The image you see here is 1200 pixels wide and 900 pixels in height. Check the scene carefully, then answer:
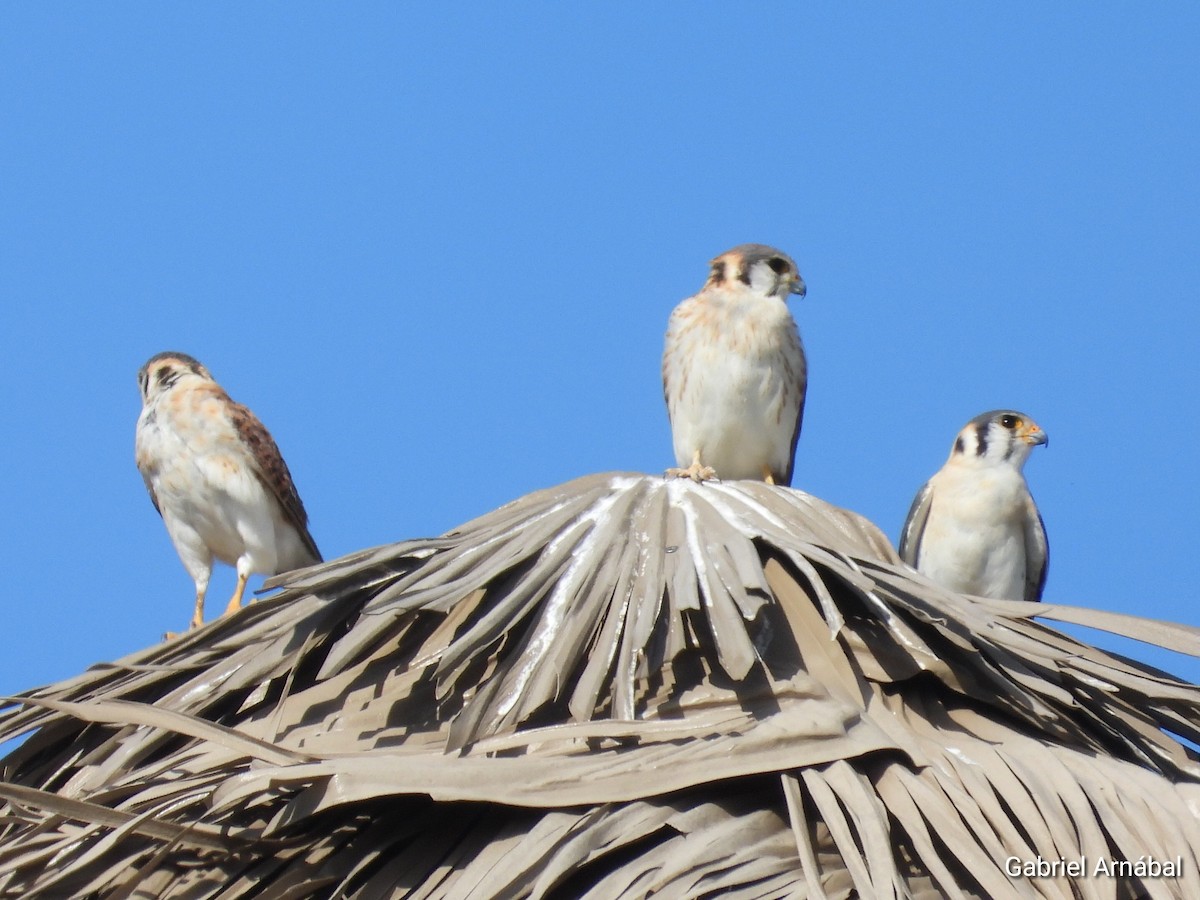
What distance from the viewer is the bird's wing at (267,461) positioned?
8805mm

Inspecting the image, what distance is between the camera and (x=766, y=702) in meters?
4.47

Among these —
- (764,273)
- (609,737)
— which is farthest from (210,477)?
(609,737)

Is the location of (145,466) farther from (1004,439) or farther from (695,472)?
(1004,439)

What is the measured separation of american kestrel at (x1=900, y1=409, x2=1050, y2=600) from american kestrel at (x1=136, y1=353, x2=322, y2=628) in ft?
10.3

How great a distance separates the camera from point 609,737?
4.21m

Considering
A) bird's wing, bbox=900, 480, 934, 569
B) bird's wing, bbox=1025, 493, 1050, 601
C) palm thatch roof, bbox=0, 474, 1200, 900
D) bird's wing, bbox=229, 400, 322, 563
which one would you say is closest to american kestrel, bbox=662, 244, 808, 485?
bird's wing, bbox=900, 480, 934, 569

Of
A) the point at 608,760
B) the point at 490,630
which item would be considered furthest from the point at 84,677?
the point at 608,760

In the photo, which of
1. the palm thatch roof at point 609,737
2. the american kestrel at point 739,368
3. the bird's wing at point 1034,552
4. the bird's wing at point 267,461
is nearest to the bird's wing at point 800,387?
the american kestrel at point 739,368

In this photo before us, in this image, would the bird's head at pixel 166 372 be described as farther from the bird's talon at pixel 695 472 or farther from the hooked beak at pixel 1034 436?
the hooked beak at pixel 1034 436

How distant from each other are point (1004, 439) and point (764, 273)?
145 cm

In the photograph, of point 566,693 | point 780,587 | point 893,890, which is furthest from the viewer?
point 780,587

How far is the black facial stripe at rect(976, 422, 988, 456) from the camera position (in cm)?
952

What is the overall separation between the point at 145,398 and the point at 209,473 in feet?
2.18

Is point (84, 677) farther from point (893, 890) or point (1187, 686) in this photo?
point (1187, 686)
